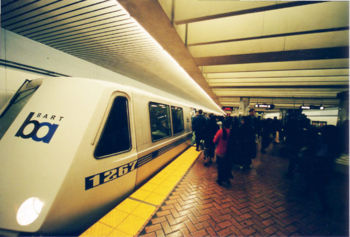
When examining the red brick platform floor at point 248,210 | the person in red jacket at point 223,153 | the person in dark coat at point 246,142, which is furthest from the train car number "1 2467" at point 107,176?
the person in dark coat at point 246,142

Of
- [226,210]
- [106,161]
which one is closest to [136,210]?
[106,161]

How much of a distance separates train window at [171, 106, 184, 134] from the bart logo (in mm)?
3937

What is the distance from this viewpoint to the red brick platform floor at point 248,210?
249 centimetres

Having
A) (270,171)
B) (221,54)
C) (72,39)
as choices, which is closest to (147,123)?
(72,39)

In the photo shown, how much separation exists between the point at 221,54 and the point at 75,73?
4.90m

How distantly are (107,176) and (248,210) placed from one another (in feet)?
9.20

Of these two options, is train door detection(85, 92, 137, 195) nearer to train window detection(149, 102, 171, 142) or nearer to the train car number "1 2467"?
the train car number "1 2467"

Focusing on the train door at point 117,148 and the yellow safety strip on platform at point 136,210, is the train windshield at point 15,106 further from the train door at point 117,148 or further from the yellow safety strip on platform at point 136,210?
the yellow safety strip on platform at point 136,210

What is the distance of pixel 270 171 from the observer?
17.0 ft

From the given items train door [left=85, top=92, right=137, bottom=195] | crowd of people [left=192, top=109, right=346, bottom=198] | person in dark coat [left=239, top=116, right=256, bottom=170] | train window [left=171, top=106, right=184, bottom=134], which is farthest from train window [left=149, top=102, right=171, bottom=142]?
person in dark coat [left=239, top=116, right=256, bottom=170]

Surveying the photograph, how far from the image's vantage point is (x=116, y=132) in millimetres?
2635

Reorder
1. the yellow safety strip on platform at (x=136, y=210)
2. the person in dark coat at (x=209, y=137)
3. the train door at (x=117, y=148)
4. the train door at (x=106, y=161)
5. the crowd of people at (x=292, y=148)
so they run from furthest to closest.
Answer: the person in dark coat at (x=209, y=137), the crowd of people at (x=292, y=148), the train door at (x=117, y=148), the yellow safety strip on platform at (x=136, y=210), the train door at (x=106, y=161)

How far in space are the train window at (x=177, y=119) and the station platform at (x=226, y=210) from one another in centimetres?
202

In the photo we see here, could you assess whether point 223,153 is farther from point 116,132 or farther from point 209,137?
point 116,132
